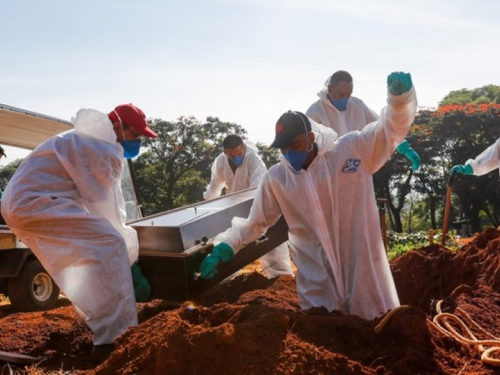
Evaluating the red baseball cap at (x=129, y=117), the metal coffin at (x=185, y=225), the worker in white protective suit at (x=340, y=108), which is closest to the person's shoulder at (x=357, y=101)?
the worker in white protective suit at (x=340, y=108)

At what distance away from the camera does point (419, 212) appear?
28.3 metres

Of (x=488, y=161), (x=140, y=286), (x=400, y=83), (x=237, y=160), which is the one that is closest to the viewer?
(x=400, y=83)

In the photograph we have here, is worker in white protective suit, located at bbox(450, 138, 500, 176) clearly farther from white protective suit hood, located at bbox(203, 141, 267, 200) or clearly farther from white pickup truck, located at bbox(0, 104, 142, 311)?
white pickup truck, located at bbox(0, 104, 142, 311)

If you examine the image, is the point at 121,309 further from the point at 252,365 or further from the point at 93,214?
the point at 252,365

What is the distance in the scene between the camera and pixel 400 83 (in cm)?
314

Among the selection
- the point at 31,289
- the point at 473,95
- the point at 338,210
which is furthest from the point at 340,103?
the point at 473,95

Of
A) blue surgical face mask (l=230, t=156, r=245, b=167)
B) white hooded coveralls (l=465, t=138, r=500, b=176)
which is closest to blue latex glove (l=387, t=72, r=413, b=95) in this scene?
blue surgical face mask (l=230, t=156, r=245, b=167)

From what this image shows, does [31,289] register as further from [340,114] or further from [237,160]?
[340,114]

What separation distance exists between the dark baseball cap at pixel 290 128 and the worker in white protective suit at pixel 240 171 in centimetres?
337

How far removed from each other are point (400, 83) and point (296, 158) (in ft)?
2.54

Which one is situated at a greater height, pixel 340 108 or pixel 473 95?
pixel 473 95

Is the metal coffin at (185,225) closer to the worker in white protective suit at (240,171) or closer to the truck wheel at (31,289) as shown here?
the worker in white protective suit at (240,171)

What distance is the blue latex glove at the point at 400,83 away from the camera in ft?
10.3

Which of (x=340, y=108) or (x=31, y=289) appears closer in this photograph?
(x=340, y=108)
